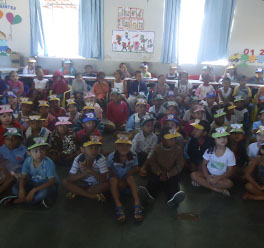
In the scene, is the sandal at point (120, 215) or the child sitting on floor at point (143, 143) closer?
the sandal at point (120, 215)

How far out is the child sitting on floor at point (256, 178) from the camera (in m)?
2.30

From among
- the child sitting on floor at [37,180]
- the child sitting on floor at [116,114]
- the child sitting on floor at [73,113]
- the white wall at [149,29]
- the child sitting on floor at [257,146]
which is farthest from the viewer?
the white wall at [149,29]

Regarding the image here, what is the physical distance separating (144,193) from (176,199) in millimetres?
310

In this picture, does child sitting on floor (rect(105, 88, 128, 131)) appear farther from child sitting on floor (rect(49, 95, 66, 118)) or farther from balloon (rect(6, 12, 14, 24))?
balloon (rect(6, 12, 14, 24))

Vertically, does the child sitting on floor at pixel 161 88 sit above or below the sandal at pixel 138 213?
above

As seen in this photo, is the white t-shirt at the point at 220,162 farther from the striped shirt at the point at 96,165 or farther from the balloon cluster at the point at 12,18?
the balloon cluster at the point at 12,18

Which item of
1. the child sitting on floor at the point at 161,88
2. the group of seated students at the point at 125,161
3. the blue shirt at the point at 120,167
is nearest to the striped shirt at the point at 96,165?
the group of seated students at the point at 125,161

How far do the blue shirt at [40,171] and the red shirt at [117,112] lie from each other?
6.55 feet

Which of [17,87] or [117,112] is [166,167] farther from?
[17,87]

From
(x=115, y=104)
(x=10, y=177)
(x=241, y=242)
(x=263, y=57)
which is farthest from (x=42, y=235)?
(x=263, y=57)

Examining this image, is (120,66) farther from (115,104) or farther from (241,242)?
(241,242)

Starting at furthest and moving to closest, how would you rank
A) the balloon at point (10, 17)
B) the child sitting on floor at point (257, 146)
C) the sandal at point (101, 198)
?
the balloon at point (10, 17)
the child sitting on floor at point (257, 146)
the sandal at point (101, 198)

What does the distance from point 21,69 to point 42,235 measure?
536 centimetres

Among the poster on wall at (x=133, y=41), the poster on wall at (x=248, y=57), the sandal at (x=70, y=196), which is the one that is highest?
the poster on wall at (x=133, y=41)
